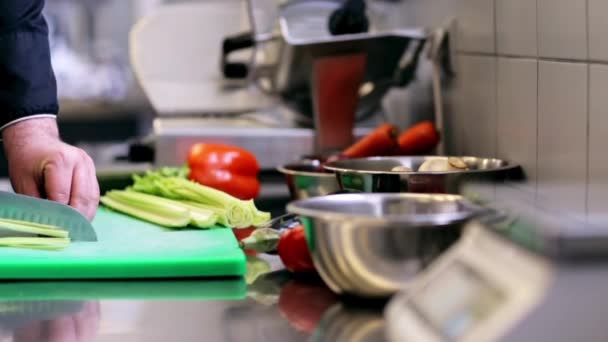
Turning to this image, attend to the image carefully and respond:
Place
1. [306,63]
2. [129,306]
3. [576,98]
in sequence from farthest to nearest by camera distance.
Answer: [306,63], [576,98], [129,306]

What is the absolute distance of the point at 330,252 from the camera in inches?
34.5

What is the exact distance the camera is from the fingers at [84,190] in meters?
1.35

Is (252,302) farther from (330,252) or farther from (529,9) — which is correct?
(529,9)

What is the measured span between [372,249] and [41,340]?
0.28m

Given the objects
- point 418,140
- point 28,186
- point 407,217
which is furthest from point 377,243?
point 418,140

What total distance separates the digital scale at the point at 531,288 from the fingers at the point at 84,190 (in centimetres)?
81

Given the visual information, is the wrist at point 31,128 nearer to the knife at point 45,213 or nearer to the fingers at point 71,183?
the fingers at point 71,183

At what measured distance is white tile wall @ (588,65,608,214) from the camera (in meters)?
1.10

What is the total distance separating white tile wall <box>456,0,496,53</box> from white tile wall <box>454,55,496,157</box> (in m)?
0.02

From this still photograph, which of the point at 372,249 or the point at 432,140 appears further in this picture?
the point at 432,140

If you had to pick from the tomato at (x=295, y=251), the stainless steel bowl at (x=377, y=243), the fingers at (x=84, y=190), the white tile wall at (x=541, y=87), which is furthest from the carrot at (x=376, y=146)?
the stainless steel bowl at (x=377, y=243)

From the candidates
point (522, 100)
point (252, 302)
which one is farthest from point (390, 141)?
point (252, 302)

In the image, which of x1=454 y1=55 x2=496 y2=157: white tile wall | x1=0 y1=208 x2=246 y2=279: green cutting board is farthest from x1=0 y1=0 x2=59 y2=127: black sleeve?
x1=454 y1=55 x2=496 y2=157: white tile wall

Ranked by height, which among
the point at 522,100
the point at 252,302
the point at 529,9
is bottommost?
the point at 252,302
